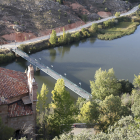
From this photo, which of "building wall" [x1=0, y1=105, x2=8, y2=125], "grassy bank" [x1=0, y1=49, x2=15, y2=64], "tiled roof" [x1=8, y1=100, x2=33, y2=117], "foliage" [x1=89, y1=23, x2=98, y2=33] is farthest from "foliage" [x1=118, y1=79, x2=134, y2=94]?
"foliage" [x1=89, y1=23, x2=98, y2=33]

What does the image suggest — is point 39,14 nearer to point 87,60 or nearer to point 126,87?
point 87,60

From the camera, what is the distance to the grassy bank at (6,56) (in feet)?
178

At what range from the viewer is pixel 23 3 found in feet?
269

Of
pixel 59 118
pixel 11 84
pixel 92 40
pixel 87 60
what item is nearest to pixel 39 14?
pixel 92 40

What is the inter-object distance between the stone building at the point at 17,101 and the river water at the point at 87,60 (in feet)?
61.8

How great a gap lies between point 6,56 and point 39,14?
3169 cm

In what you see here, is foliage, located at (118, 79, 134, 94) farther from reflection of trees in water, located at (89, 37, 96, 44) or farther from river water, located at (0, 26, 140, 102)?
reflection of trees in water, located at (89, 37, 96, 44)

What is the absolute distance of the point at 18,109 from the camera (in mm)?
20500

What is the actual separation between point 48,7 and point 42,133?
71.8 metres

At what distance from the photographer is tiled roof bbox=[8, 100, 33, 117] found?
20.1 meters

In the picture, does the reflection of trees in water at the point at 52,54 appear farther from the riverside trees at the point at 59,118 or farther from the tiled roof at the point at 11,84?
the riverside trees at the point at 59,118

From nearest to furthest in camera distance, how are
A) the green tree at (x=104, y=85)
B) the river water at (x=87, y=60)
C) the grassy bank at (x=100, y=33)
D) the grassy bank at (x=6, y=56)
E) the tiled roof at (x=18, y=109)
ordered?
the tiled roof at (x=18, y=109) → the green tree at (x=104, y=85) → the river water at (x=87, y=60) → the grassy bank at (x=6, y=56) → the grassy bank at (x=100, y=33)

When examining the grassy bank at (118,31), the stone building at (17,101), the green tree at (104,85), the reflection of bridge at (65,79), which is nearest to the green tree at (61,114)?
the stone building at (17,101)

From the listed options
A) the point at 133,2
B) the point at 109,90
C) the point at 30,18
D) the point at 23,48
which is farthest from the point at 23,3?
the point at 133,2
